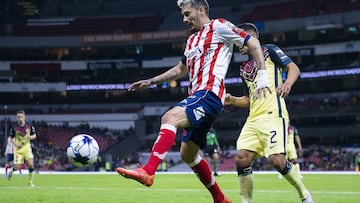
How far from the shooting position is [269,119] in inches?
324

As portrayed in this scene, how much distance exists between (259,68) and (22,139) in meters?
14.4

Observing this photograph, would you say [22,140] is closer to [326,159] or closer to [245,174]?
[245,174]

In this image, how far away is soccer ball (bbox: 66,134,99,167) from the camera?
8023 millimetres

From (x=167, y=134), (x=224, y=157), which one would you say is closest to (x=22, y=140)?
(x=167, y=134)

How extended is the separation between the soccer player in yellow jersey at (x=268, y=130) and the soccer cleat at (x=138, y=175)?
203 cm

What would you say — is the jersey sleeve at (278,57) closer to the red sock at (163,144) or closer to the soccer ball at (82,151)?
the red sock at (163,144)

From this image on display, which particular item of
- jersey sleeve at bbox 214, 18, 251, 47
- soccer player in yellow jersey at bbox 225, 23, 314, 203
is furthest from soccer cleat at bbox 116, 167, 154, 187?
soccer player in yellow jersey at bbox 225, 23, 314, 203

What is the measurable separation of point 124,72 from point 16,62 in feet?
38.6

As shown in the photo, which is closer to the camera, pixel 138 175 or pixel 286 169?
pixel 138 175

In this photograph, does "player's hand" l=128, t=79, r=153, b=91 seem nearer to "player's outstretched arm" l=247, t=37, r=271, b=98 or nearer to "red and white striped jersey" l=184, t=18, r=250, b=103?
"red and white striped jersey" l=184, t=18, r=250, b=103

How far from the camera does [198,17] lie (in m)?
7.10

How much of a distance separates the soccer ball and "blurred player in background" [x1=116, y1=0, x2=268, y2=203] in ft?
4.31

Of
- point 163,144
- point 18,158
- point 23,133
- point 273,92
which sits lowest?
point 18,158

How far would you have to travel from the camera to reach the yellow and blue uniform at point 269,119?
8102mm
